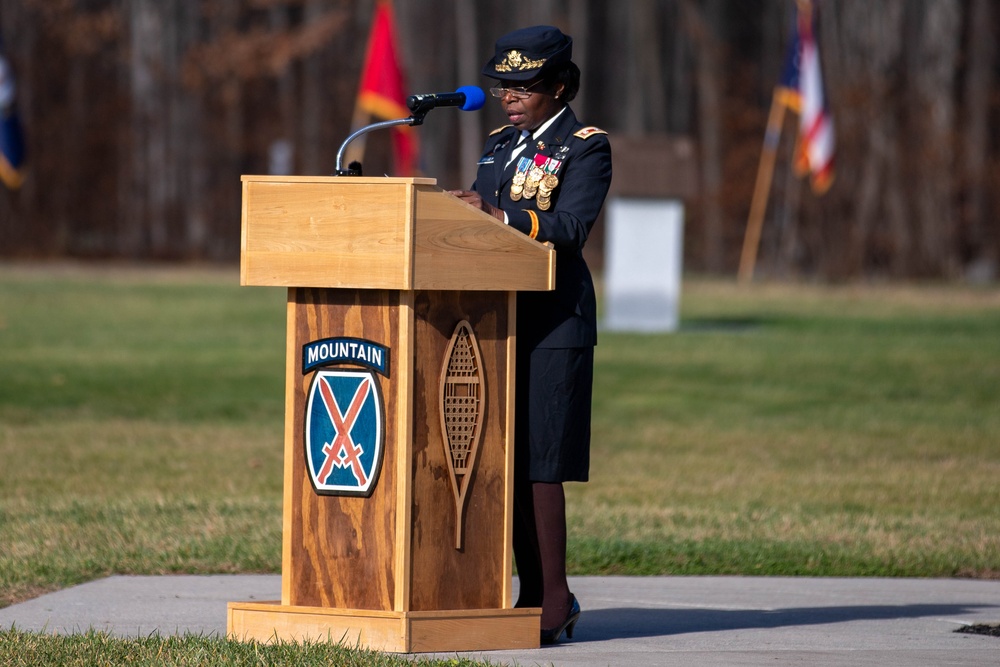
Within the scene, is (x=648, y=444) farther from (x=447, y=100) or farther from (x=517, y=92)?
(x=447, y=100)

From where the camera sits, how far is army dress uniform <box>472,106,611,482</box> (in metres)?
5.57

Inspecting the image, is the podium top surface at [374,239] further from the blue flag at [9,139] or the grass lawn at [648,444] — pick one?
the blue flag at [9,139]

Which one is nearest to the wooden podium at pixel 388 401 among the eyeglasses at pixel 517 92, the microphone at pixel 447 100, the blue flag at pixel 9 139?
the microphone at pixel 447 100

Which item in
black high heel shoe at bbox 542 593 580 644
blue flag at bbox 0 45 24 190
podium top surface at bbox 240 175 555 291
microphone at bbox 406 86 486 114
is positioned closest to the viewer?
podium top surface at bbox 240 175 555 291

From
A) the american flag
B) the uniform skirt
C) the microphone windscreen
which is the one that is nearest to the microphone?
the microphone windscreen

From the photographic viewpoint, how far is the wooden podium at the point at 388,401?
17.0ft

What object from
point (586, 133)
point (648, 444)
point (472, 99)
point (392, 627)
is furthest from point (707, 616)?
point (648, 444)

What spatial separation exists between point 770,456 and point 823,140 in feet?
48.7

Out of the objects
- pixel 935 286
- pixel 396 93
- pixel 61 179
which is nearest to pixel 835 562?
pixel 396 93

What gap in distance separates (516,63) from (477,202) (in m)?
0.53

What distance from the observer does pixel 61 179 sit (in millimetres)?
44031

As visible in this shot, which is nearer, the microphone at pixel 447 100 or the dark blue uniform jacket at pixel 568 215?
the microphone at pixel 447 100

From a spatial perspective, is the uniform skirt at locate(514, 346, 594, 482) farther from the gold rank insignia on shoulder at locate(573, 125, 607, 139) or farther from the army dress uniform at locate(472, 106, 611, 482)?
the gold rank insignia on shoulder at locate(573, 125, 607, 139)

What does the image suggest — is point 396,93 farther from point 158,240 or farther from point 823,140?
point 158,240
